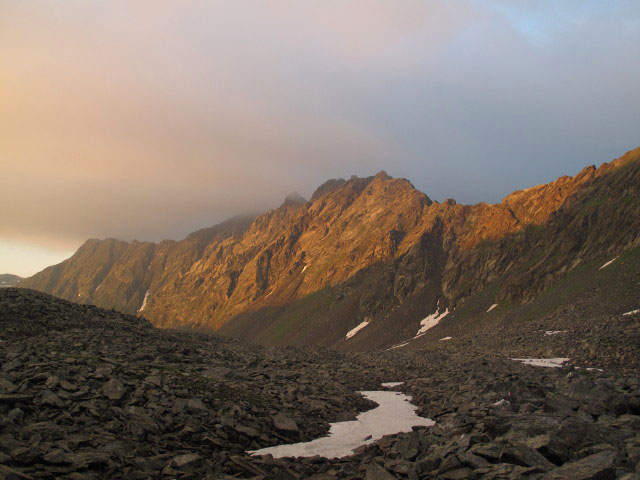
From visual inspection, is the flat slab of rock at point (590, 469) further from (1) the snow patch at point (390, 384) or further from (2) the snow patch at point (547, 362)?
(2) the snow patch at point (547, 362)

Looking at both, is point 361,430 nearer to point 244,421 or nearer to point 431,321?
point 244,421

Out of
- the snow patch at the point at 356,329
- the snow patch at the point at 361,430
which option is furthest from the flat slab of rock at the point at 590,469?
the snow patch at the point at 356,329

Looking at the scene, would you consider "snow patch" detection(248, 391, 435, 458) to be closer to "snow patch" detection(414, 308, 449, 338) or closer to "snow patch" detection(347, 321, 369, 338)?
"snow patch" detection(414, 308, 449, 338)

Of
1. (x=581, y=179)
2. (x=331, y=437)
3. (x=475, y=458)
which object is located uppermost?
(x=581, y=179)

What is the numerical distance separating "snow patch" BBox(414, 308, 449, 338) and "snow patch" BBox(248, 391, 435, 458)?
368 feet

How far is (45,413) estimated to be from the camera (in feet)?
61.4

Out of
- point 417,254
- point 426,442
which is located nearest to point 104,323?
point 426,442

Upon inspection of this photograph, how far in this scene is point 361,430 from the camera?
25.5m

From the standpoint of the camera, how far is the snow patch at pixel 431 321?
145m

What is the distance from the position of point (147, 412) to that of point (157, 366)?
846 centimetres

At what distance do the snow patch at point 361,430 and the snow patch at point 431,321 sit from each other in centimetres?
11220

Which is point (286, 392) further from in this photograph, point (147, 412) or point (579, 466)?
point (579, 466)

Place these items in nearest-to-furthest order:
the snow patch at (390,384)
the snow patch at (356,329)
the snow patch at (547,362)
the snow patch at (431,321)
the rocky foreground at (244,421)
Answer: the rocky foreground at (244,421), the snow patch at (390,384), the snow patch at (547,362), the snow patch at (431,321), the snow patch at (356,329)

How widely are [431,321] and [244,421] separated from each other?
13388 cm
